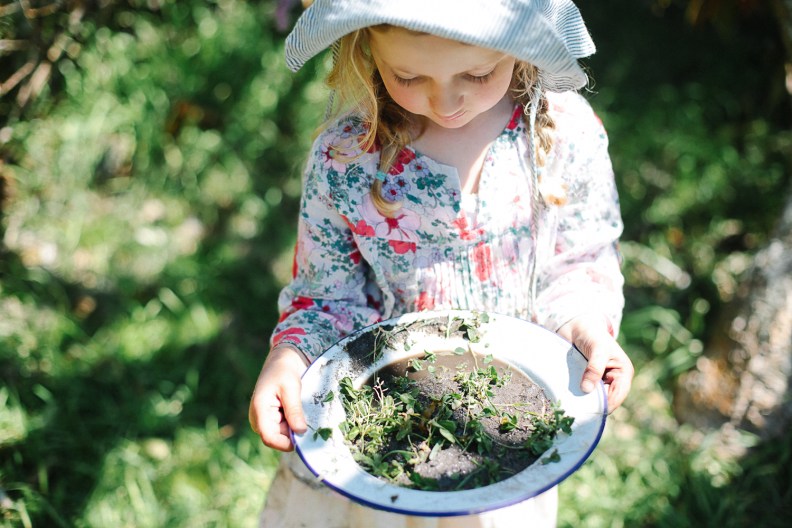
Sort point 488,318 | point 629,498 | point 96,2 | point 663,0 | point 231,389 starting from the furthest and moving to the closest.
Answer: point 663,0
point 96,2
point 231,389
point 629,498
point 488,318

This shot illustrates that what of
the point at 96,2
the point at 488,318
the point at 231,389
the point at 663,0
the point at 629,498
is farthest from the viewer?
the point at 663,0

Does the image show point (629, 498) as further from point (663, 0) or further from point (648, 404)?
point (663, 0)

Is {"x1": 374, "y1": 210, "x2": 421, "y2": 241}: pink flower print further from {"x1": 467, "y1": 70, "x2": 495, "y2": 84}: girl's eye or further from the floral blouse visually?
{"x1": 467, "y1": 70, "x2": 495, "y2": 84}: girl's eye

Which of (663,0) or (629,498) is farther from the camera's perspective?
(663,0)

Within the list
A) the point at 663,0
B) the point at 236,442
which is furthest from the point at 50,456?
the point at 663,0

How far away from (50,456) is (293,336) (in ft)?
4.52

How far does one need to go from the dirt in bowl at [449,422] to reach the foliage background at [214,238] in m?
1.15

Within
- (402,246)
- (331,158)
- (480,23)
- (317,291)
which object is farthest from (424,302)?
(480,23)

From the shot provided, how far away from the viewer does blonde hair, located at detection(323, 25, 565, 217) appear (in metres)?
1.47

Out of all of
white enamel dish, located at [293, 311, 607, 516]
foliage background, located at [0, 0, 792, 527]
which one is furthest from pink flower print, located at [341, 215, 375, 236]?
foliage background, located at [0, 0, 792, 527]

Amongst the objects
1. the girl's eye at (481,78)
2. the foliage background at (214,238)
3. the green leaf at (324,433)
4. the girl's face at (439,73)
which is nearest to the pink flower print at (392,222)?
the girl's face at (439,73)

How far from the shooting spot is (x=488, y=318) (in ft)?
4.99

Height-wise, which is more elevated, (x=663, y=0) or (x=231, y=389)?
(x=663, y=0)

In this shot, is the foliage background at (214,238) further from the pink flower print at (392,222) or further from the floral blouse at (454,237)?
the pink flower print at (392,222)
